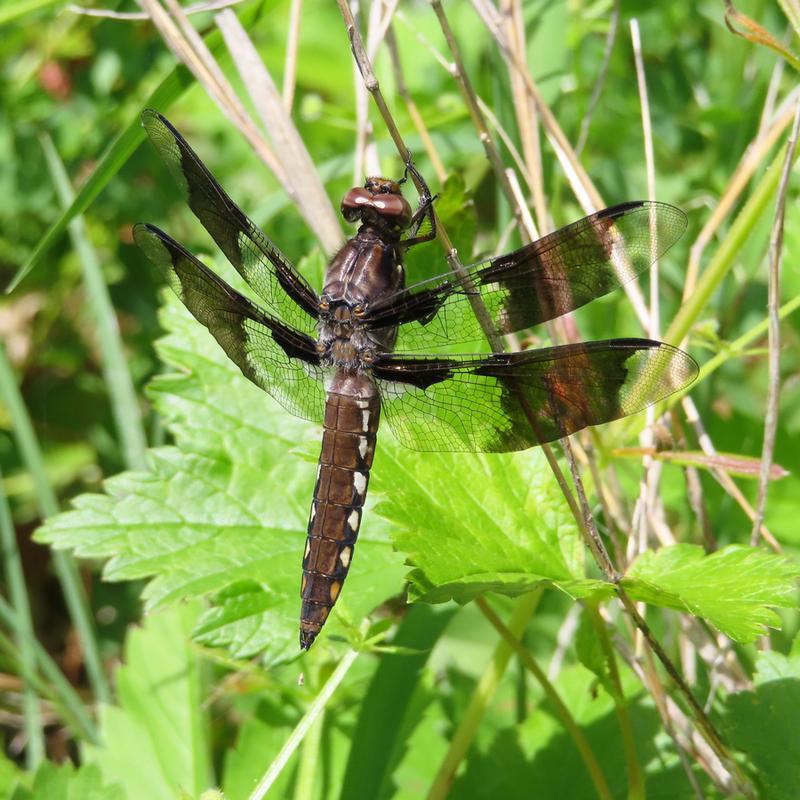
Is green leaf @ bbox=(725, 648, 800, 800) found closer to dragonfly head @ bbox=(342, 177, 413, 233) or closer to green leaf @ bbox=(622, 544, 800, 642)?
green leaf @ bbox=(622, 544, 800, 642)

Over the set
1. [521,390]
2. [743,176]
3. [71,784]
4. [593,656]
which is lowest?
[71,784]

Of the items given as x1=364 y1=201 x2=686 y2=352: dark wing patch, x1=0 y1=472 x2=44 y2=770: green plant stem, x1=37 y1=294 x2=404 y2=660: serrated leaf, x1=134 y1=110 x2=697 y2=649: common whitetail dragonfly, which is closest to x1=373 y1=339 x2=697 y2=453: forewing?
x1=134 y1=110 x2=697 y2=649: common whitetail dragonfly

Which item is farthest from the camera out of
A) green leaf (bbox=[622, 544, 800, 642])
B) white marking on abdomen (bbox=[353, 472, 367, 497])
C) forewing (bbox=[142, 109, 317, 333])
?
forewing (bbox=[142, 109, 317, 333])

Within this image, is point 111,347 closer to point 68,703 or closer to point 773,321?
A: point 68,703

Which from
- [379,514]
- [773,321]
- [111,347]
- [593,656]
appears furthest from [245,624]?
[773,321]

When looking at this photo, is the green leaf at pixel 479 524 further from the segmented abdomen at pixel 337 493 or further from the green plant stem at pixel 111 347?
the green plant stem at pixel 111 347

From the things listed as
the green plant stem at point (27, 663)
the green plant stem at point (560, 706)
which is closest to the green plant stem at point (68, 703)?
the green plant stem at point (27, 663)
